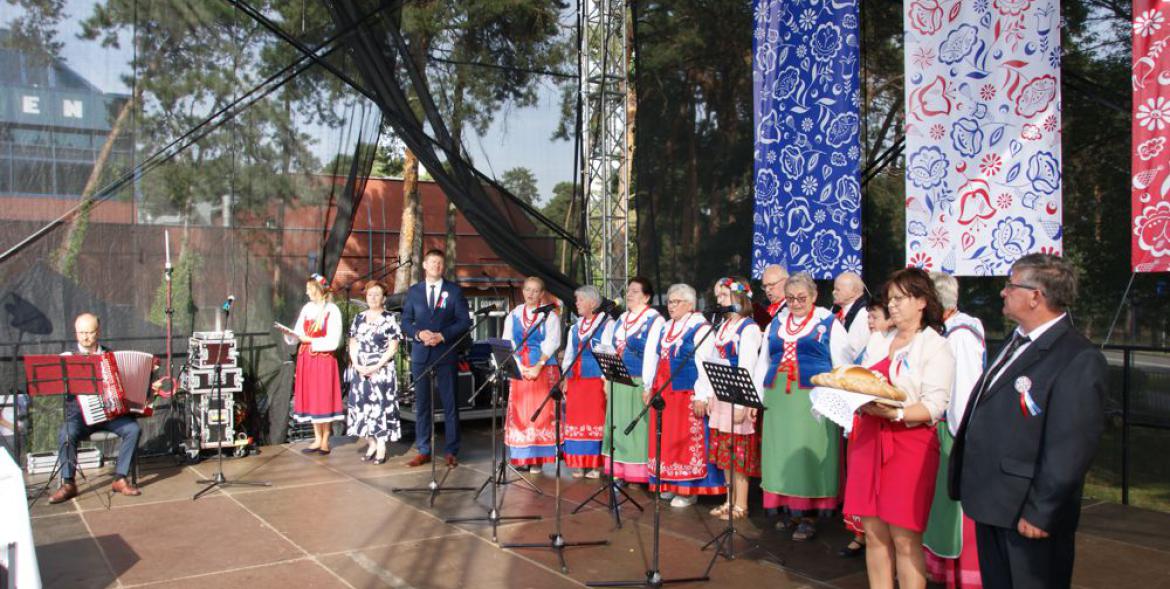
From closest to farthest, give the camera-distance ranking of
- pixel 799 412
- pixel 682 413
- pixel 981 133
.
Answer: pixel 799 412
pixel 981 133
pixel 682 413

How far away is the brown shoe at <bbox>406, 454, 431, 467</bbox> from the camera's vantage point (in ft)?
23.3

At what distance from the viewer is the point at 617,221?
7.85 m

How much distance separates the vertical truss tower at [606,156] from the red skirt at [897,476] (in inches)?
178

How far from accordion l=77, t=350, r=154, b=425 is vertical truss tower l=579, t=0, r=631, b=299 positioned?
3554 millimetres

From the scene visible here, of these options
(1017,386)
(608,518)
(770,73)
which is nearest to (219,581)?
(608,518)

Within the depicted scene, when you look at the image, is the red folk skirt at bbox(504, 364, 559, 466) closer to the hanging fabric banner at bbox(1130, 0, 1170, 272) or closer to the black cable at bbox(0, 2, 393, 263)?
the black cable at bbox(0, 2, 393, 263)

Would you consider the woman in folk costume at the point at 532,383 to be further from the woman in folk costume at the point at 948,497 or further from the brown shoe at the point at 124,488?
the woman in folk costume at the point at 948,497

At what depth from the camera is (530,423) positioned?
6715 millimetres

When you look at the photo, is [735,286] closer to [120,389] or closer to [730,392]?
[730,392]

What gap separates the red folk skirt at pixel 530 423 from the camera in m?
6.67

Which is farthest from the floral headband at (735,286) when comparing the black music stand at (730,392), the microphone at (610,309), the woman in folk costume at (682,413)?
the microphone at (610,309)

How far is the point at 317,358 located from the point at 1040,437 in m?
6.03

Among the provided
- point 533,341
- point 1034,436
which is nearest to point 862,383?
point 1034,436

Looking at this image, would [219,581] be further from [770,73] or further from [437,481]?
[770,73]
